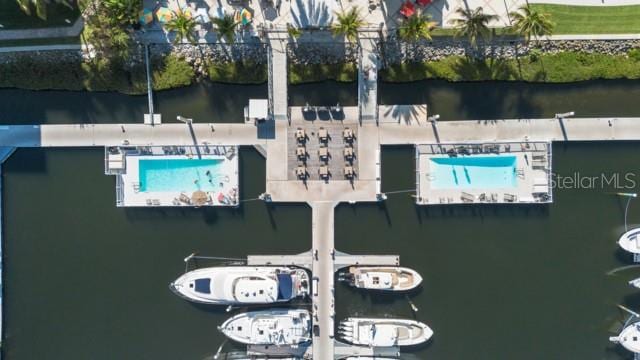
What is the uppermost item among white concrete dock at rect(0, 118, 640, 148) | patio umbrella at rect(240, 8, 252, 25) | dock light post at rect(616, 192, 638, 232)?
patio umbrella at rect(240, 8, 252, 25)

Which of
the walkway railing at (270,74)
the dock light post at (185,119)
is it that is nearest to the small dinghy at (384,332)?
the walkway railing at (270,74)

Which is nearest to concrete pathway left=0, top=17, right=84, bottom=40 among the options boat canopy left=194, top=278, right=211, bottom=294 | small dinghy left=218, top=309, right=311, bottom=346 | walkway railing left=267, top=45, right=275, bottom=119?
walkway railing left=267, top=45, right=275, bottom=119

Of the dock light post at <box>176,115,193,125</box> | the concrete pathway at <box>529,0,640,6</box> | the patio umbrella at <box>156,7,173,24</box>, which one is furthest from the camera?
the dock light post at <box>176,115,193,125</box>

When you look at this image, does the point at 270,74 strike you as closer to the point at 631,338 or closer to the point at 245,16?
the point at 245,16

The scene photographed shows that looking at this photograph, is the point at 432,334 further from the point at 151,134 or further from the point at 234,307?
the point at 151,134

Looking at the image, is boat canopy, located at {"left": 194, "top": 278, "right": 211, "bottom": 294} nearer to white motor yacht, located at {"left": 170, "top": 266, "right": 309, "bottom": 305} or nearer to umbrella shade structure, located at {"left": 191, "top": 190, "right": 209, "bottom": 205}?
white motor yacht, located at {"left": 170, "top": 266, "right": 309, "bottom": 305}

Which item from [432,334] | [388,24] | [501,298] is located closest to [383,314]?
[432,334]
